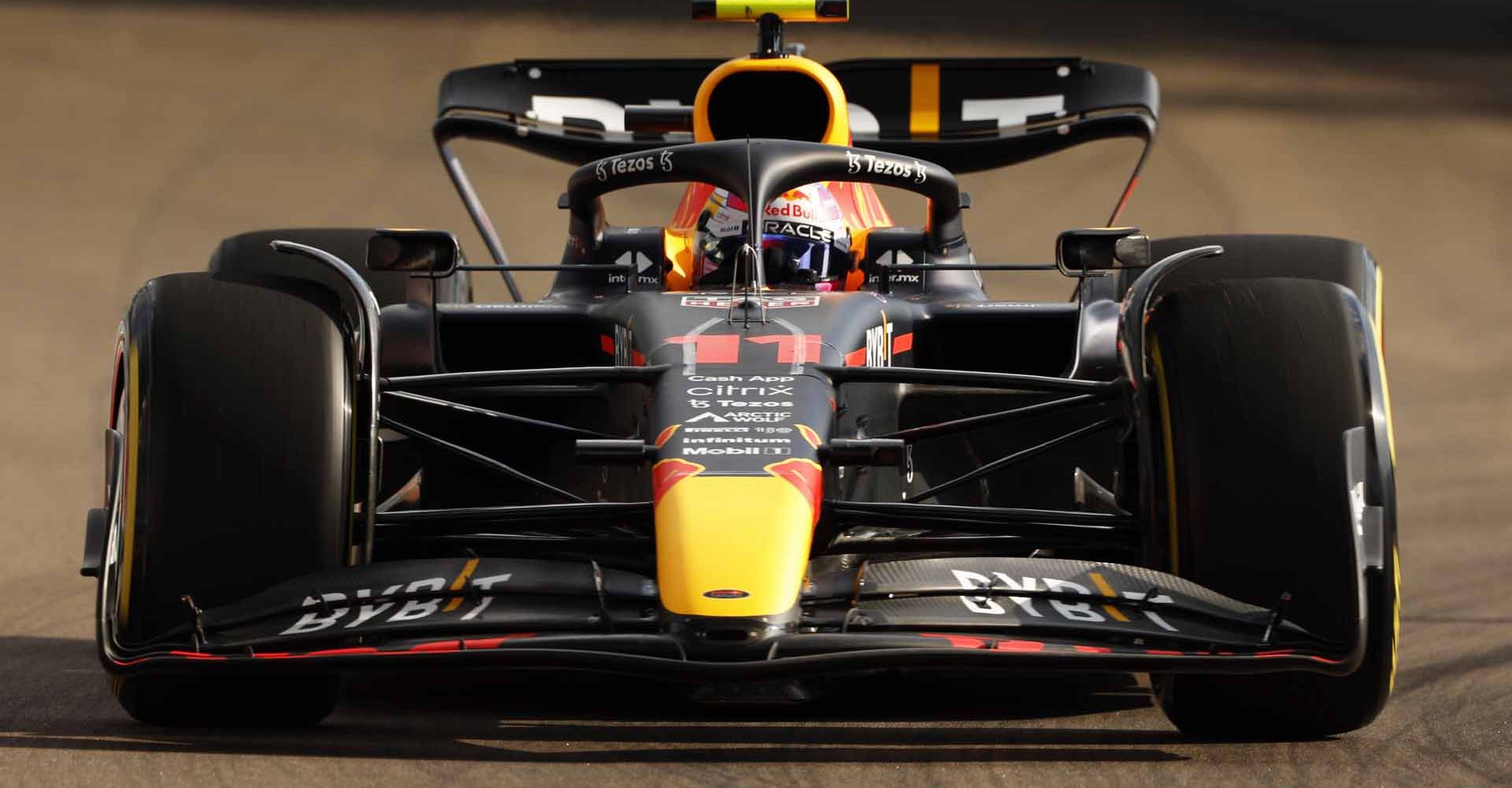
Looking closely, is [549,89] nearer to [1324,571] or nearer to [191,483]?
[191,483]

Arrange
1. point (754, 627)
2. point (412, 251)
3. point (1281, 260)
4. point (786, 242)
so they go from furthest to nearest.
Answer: point (1281, 260) < point (786, 242) < point (412, 251) < point (754, 627)

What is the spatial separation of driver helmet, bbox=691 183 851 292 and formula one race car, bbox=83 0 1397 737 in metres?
0.65

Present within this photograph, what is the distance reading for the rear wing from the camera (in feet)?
31.7

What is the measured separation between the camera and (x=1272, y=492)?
522 centimetres

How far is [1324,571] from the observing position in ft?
16.7

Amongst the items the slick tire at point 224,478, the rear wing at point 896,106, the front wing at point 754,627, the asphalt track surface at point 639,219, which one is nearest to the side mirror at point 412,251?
the slick tire at point 224,478

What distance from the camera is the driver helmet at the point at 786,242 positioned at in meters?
7.54

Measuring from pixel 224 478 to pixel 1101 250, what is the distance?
2741 mm

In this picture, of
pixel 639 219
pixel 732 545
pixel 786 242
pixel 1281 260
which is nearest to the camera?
pixel 732 545

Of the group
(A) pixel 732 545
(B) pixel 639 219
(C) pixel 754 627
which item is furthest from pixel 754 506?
(B) pixel 639 219

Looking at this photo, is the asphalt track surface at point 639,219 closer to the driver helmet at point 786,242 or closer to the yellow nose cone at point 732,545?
the yellow nose cone at point 732,545

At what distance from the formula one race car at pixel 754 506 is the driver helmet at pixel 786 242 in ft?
2.15

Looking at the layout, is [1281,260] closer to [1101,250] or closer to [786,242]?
[1101,250]

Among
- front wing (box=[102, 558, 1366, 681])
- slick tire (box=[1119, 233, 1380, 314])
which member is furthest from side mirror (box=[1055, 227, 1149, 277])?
front wing (box=[102, 558, 1366, 681])
